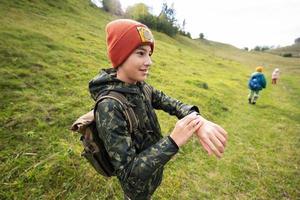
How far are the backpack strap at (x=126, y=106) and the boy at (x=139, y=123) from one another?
4cm

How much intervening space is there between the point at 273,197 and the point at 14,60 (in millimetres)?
9335

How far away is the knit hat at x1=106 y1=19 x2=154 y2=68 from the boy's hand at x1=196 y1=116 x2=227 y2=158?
Result: 3.53 feet

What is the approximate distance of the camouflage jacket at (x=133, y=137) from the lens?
1.89m

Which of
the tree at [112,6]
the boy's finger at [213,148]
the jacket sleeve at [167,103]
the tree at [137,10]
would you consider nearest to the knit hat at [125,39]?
the jacket sleeve at [167,103]

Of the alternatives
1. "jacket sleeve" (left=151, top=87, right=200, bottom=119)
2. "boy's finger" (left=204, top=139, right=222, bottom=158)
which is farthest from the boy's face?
"boy's finger" (left=204, top=139, right=222, bottom=158)

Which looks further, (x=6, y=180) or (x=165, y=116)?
(x=165, y=116)

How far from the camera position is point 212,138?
1.93 meters

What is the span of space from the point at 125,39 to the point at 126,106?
27.9 inches

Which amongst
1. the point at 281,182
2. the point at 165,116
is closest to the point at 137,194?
the point at 281,182

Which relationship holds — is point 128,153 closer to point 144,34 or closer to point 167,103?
point 167,103

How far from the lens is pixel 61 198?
4.08 metres

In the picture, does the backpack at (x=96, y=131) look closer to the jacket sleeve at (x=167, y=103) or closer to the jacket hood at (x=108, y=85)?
the jacket hood at (x=108, y=85)

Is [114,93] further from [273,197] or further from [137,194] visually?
[273,197]

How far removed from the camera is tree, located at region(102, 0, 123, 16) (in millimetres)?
49219
